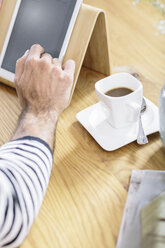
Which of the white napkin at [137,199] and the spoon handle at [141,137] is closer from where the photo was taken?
the white napkin at [137,199]

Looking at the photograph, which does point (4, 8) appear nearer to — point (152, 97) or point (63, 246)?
point (152, 97)

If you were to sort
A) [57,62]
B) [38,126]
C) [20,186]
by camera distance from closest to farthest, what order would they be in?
1. [20,186]
2. [38,126]
3. [57,62]

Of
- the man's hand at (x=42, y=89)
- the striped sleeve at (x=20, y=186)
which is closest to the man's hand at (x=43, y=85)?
the man's hand at (x=42, y=89)

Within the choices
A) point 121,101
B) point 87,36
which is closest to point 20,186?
point 121,101

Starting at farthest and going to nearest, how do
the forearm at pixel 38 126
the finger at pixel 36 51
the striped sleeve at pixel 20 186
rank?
the finger at pixel 36 51, the forearm at pixel 38 126, the striped sleeve at pixel 20 186

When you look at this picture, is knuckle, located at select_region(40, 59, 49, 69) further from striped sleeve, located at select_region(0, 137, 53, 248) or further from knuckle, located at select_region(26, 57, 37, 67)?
striped sleeve, located at select_region(0, 137, 53, 248)

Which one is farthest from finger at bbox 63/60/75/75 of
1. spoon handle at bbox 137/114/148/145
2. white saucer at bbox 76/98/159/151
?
spoon handle at bbox 137/114/148/145

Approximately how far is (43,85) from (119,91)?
7.1 inches

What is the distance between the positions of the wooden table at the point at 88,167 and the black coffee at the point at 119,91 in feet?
0.32

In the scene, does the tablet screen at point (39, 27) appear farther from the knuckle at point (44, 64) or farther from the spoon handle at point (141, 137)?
the spoon handle at point (141, 137)

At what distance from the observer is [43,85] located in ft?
2.42

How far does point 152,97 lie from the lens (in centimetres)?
86

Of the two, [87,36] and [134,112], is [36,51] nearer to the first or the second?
[87,36]

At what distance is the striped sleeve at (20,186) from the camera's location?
532mm
